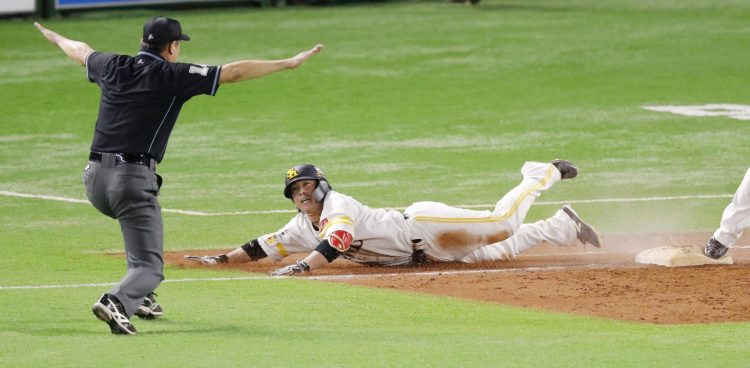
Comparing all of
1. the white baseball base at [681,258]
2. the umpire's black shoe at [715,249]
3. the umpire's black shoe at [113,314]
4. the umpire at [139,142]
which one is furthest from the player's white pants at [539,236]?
the umpire's black shoe at [113,314]

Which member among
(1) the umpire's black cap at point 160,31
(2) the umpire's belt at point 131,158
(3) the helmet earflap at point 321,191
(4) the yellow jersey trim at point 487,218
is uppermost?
(1) the umpire's black cap at point 160,31

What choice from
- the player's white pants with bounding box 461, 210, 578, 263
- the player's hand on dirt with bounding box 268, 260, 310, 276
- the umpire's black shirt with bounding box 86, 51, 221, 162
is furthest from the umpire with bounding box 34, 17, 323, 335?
the player's white pants with bounding box 461, 210, 578, 263

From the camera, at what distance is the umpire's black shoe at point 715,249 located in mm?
11016

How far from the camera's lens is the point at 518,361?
306 inches

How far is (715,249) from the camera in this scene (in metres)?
11.0

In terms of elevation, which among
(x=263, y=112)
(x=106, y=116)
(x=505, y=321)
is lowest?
(x=263, y=112)

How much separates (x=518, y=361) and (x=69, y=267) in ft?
15.2

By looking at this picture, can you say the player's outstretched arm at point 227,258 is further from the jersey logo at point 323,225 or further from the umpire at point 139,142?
the umpire at point 139,142

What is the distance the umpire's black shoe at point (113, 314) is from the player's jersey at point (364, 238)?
2625 mm

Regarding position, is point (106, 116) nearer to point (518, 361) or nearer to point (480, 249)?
point (518, 361)

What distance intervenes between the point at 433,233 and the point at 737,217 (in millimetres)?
2175

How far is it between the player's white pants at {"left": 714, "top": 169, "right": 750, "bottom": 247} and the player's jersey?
2.25 metres

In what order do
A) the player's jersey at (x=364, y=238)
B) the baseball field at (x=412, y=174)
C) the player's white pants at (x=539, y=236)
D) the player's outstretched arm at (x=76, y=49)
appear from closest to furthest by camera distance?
the baseball field at (x=412, y=174)
the player's outstretched arm at (x=76, y=49)
the player's jersey at (x=364, y=238)
the player's white pants at (x=539, y=236)

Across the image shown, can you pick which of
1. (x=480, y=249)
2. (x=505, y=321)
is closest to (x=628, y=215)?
(x=480, y=249)
